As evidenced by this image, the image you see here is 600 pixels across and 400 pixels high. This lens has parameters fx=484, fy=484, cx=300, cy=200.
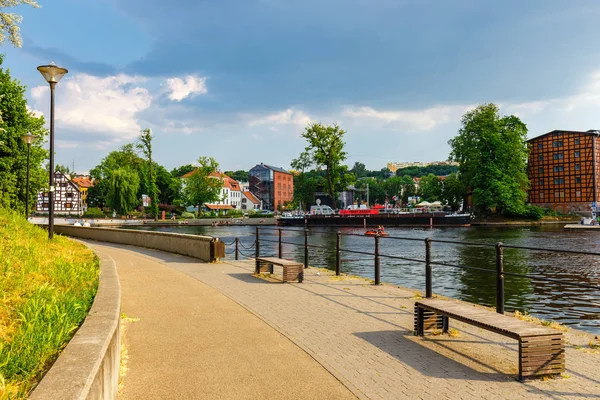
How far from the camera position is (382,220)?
77000mm

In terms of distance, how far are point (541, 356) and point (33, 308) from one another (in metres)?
5.06

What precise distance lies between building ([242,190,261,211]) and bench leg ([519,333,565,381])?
13903 centimetres

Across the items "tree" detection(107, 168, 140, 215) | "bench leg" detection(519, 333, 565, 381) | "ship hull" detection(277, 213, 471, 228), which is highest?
"tree" detection(107, 168, 140, 215)

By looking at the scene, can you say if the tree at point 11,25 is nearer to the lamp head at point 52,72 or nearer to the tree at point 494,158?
the lamp head at point 52,72

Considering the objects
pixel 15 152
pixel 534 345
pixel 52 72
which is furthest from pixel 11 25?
pixel 15 152

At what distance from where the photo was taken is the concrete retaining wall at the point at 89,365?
3.04 metres

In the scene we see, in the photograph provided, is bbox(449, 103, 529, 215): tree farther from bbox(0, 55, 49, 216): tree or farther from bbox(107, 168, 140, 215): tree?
bbox(0, 55, 49, 216): tree

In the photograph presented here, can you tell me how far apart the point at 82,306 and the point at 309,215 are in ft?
258

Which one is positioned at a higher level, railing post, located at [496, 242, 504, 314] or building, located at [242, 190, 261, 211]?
building, located at [242, 190, 261, 211]

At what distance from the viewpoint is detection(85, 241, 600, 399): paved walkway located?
448cm

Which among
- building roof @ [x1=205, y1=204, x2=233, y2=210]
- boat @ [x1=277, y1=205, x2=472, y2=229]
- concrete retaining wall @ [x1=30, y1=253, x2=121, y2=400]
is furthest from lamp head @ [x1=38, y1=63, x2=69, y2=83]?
building roof @ [x1=205, y1=204, x2=233, y2=210]

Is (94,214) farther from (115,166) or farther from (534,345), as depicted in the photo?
(534,345)

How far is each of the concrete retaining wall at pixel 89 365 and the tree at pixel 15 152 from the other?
31.8m

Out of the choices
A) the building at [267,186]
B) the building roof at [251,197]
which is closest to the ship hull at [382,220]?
the building roof at [251,197]
